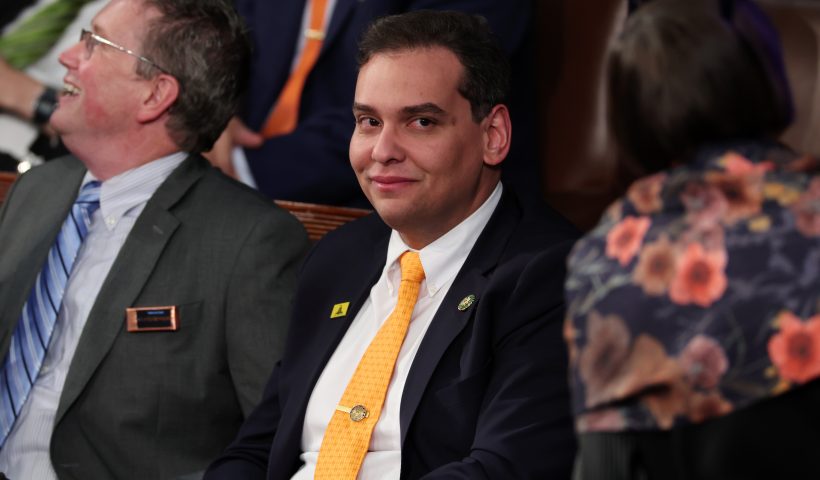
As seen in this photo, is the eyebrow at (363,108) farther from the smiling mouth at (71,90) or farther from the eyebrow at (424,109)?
the smiling mouth at (71,90)

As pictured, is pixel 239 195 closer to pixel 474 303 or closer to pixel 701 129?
pixel 474 303

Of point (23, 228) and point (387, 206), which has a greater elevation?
point (387, 206)

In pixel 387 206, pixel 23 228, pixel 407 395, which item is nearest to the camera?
pixel 407 395

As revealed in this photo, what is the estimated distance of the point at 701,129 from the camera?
1.23m

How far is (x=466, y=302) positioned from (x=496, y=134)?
346 millimetres

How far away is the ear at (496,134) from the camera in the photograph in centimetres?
203

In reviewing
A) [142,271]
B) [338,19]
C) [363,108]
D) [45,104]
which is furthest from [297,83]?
[363,108]

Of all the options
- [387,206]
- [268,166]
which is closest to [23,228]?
[268,166]

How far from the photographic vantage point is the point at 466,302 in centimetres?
185

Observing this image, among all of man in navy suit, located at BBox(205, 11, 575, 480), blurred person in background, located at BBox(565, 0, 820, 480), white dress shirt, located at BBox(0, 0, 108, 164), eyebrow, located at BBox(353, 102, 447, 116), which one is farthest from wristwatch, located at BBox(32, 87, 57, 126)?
blurred person in background, located at BBox(565, 0, 820, 480)

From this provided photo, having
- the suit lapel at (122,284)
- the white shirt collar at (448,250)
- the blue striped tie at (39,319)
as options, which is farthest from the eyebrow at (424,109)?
the blue striped tie at (39,319)

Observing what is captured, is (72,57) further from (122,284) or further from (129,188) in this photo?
(122,284)

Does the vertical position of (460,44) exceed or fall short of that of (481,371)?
it exceeds it

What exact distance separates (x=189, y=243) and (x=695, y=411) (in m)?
1.40
